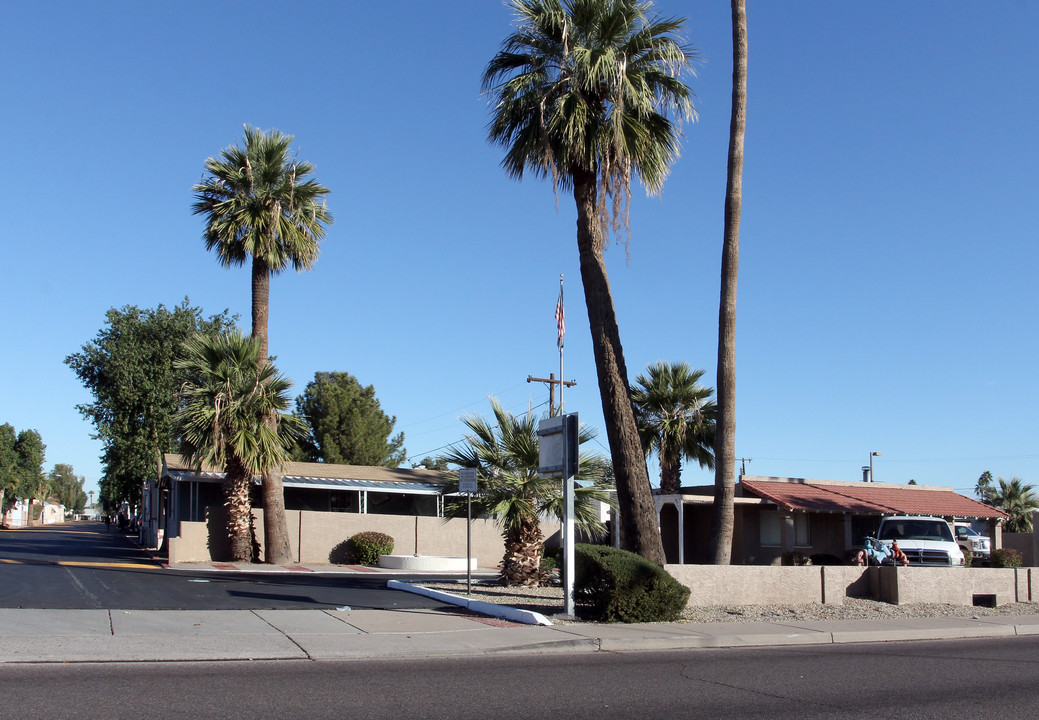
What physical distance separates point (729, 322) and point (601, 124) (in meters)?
4.44

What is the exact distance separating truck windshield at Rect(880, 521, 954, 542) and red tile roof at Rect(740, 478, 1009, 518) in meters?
3.92

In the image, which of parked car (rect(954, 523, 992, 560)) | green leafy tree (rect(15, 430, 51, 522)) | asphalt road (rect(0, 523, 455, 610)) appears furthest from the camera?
green leafy tree (rect(15, 430, 51, 522))

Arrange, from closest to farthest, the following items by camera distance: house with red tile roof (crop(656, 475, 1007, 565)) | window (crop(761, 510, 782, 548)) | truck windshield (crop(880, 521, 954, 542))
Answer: truck windshield (crop(880, 521, 954, 542)) → house with red tile roof (crop(656, 475, 1007, 565)) → window (crop(761, 510, 782, 548))

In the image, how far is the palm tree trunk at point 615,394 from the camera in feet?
50.9

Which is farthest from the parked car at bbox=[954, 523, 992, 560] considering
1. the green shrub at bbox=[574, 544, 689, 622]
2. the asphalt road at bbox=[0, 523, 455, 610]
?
the green shrub at bbox=[574, 544, 689, 622]

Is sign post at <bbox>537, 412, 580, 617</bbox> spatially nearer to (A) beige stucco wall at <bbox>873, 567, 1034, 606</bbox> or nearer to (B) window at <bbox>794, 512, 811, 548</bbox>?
(A) beige stucco wall at <bbox>873, 567, 1034, 606</bbox>

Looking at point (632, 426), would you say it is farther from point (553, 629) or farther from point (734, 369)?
point (553, 629)

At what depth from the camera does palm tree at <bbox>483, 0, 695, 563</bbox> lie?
52.1 ft

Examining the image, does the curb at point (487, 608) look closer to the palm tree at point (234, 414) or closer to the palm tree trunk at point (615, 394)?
the palm tree trunk at point (615, 394)

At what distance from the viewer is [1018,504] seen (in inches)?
1997

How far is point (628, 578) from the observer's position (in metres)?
13.4

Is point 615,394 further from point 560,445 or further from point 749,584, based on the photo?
point 749,584

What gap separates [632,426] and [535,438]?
8.65 ft

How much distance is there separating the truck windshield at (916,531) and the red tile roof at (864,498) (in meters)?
3.92
